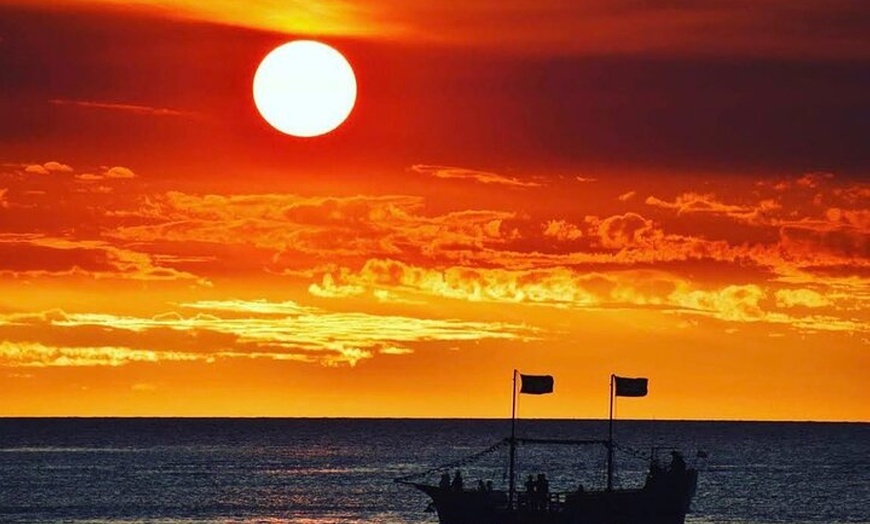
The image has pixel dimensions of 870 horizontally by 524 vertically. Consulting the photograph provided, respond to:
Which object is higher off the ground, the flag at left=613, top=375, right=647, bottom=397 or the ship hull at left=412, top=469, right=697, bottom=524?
the flag at left=613, top=375, right=647, bottom=397

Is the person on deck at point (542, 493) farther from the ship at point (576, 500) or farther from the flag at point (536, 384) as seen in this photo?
the flag at point (536, 384)

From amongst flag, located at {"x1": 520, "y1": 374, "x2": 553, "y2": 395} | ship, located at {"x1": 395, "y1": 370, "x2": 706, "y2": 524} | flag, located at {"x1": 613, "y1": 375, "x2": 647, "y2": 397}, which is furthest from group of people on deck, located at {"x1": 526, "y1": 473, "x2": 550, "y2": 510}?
flag, located at {"x1": 613, "y1": 375, "x2": 647, "y2": 397}

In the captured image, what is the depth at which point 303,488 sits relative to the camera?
596 ft

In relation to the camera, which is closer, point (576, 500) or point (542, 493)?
point (576, 500)

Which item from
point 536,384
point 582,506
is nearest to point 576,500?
point 582,506

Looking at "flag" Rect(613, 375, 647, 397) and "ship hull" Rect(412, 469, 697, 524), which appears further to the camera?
"flag" Rect(613, 375, 647, 397)

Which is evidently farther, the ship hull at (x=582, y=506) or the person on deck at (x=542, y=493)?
the person on deck at (x=542, y=493)

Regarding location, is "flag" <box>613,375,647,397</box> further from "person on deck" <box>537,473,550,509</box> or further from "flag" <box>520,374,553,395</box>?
"person on deck" <box>537,473,550,509</box>

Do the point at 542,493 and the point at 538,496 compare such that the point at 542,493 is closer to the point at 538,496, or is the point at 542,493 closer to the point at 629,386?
the point at 538,496

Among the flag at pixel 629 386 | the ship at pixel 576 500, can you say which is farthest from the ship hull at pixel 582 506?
the flag at pixel 629 386

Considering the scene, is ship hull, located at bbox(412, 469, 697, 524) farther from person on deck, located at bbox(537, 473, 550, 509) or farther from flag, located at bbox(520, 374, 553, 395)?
flag, located at bbox(520, 374, 553, 395)

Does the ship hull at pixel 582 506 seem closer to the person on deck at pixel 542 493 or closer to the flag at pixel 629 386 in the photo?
the person on deck at pixel 542 493

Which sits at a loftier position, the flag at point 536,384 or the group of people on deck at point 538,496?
the flag at point 536,384

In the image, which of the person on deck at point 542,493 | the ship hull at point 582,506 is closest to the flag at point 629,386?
the ship hull at point 582,506
